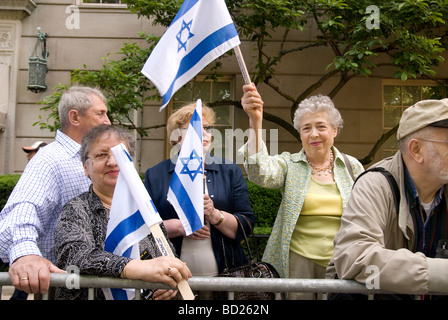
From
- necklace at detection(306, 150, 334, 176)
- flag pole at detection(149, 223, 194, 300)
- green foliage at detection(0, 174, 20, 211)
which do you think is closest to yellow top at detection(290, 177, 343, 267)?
necklace at detection(306, 150, 334, 176)

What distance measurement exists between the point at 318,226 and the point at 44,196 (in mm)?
1797

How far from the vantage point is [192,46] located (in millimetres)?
2934

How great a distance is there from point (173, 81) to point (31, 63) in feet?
24.9

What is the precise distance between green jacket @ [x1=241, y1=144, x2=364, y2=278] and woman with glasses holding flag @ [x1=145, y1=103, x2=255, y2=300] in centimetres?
25

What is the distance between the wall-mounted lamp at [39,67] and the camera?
30.4 feet

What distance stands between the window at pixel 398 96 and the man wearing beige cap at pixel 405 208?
8004 millimetres

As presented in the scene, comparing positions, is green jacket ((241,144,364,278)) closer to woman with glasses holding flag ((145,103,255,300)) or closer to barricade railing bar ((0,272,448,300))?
woman with glasses holding flag ((145,103,255,300))

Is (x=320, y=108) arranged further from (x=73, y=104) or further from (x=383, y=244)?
(x=73, y=104)

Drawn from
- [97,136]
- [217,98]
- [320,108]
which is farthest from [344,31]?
[97,136]

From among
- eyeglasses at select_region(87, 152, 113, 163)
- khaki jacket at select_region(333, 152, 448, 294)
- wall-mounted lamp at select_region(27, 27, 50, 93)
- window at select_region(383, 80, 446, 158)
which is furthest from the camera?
window at select_region(383, 80, 446, 158)

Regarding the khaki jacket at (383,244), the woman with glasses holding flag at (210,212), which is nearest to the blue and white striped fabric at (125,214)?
the woman with glasses holding flag at (210,212)

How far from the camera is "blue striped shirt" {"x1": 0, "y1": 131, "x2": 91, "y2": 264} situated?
93.7 inches

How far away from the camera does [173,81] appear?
9.52 feet

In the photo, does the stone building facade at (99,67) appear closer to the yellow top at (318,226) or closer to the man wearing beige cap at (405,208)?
the yellow top at (318,226)
